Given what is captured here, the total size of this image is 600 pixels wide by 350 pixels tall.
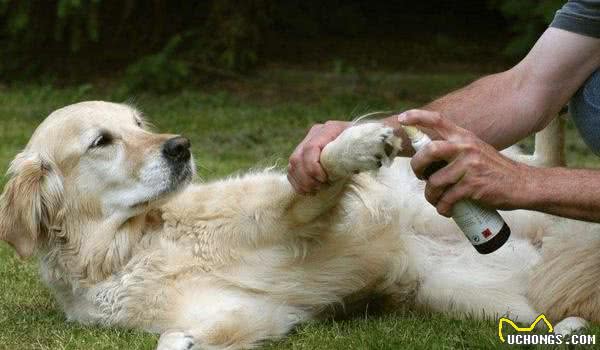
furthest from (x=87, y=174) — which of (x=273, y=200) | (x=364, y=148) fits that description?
(x=364, y=148)

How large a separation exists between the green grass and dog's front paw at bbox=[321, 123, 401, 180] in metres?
0.58

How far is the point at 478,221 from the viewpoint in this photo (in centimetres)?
285

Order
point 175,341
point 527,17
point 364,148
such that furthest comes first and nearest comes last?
point 527,17, point 175,341, point 364,148

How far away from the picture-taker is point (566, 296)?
3391 mm

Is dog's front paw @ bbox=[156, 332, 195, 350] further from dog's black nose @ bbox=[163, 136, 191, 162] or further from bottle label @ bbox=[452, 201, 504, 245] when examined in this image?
bottle label @ bbox=[452, 201, 504, 245]

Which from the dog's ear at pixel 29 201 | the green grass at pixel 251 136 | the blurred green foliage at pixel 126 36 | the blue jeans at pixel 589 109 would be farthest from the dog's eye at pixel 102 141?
the blurred green foliage at pixel 126 36

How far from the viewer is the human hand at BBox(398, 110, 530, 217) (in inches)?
110

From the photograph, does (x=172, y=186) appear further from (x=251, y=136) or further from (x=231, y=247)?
(x=251, y=136)

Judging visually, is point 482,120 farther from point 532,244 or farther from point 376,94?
point 376,94

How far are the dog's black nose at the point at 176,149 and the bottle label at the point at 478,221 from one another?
124 cm

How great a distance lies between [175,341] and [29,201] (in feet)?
2.96

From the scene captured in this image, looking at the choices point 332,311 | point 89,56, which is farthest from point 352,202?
point 89,56

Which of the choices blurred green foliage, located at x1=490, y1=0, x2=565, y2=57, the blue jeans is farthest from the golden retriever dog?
blurred green foliage, located at x1=490, y1=0, x2=565, y2=57

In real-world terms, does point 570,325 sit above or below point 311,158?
below
